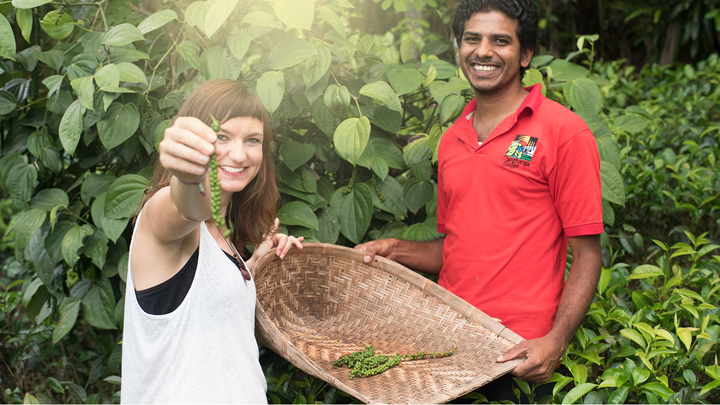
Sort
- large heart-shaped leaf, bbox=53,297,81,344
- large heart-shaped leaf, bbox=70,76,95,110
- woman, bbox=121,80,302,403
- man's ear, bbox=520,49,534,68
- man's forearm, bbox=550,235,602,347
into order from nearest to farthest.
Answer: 1. woman, bbox=121,80,302,403
2. man's forearm, bbox=550,235,602,347
3. large heart-shaped leaf, bbox=70,76,95,110
4. man's ear, bbox=520,49,534,68
5. large heart-shaped leaf, bbox=53,297,81,344

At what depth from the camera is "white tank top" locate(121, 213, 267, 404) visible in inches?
44.1

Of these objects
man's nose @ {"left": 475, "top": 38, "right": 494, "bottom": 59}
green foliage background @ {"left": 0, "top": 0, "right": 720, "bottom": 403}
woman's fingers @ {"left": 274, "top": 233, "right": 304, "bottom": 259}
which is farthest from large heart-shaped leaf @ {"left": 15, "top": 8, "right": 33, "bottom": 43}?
man's nose @ {"left": 475, "top": 38, "right": 494, "bottom": 59}

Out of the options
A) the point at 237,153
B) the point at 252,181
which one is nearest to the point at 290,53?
the point at 252,181

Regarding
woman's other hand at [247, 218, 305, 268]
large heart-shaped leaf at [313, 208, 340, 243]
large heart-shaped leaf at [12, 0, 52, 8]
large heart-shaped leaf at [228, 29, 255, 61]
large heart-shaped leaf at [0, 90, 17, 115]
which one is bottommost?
large heart-shaped leaf at [313, 208, 340, 243]

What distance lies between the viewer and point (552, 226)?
60.4 inches

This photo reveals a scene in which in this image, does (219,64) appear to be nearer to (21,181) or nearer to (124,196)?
(124,196)

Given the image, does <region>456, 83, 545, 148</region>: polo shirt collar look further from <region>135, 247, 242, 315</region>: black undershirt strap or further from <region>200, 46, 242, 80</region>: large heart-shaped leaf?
<region>135, 247, 242, 315</region>: black undershirt strap

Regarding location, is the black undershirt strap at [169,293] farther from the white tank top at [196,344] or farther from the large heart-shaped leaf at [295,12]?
the large heart-shaped leaf at [295,12]

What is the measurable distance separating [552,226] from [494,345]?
1.26 feet

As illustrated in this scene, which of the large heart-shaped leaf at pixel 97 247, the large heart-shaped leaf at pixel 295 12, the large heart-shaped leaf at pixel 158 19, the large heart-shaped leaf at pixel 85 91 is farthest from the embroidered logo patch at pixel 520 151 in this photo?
the large heart-shaped leaf at pixel 97 247

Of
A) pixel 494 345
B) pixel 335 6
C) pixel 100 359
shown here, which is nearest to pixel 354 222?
pixel 494 345

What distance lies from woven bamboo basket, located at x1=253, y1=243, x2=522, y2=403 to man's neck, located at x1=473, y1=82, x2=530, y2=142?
521 mm

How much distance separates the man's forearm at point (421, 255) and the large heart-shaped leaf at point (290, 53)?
69 centimetres

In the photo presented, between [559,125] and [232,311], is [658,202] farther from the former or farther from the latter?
[232,311]
